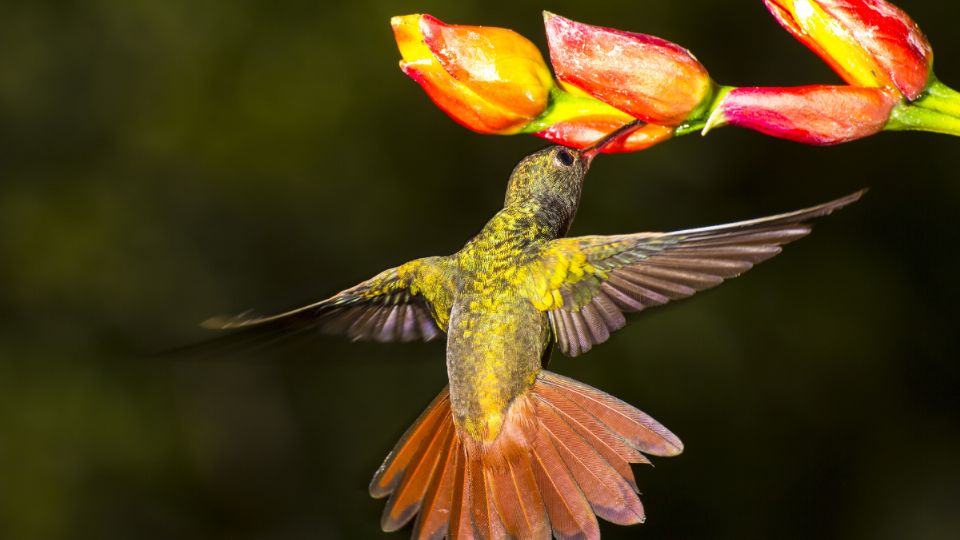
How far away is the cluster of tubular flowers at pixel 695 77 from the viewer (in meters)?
1.19

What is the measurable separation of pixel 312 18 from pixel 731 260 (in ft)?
9.14

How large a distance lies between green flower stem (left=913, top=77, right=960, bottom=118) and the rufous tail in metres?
0.51

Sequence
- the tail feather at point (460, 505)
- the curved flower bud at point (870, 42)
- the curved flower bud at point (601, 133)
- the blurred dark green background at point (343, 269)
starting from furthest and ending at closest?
1. the blurred dark green background at point (343, 269)
2. the tail feather at point (460, 505)
3. the curved flower bud at point (601, 133)
4. the curved flower bud at point (870, 42)

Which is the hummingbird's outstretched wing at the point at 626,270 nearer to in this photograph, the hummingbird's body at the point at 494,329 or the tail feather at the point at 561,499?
the hummingbird's body at the point at 494,329

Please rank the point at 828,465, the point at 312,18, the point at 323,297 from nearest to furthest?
1. the point at 323,297
2. the point at 828,465
3. the point at 312,18

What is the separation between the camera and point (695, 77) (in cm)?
121

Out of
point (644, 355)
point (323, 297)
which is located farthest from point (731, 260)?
point (644, 355)

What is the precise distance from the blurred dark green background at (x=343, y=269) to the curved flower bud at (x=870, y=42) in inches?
91.2

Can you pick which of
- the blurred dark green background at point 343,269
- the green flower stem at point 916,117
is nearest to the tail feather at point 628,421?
the green flower stem at point 916,117

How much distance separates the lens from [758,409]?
357 centimetres

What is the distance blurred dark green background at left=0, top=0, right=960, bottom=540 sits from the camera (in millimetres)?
3537

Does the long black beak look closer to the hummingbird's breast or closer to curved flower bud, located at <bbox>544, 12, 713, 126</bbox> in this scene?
curved flower bud, located at <bbox>544, 12, 713, 126</bbox>

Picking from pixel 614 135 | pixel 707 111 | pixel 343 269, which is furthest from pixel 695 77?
pixel 343 269

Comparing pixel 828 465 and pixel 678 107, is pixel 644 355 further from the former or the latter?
pixel 678 107
